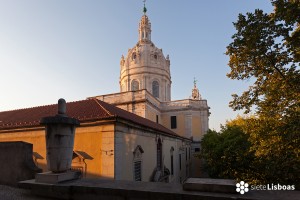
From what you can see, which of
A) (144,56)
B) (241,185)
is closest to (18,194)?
(241,185)

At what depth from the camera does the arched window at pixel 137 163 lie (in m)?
12.9

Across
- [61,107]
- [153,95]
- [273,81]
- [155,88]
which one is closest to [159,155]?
[273,81]

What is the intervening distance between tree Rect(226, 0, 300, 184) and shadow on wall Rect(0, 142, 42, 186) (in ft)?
24.5

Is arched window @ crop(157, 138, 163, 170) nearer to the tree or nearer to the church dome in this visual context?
the tree

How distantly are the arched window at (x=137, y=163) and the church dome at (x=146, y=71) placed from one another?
89.2 feet

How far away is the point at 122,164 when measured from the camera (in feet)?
37.2

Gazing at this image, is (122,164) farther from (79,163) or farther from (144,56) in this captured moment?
(144,56)

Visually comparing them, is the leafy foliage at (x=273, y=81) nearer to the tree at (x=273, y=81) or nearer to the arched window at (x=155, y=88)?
the tree at (x=273, y=81)

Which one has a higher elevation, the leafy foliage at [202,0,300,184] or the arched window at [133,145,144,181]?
the leafy foliage at [202,0,300,184]

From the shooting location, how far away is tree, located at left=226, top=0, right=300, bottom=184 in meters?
6.73

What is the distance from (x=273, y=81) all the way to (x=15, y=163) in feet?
29.5

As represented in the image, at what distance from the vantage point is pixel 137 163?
13383 millimetres

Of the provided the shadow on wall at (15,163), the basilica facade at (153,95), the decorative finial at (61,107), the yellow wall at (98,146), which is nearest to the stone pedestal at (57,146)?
the decorative finial at (61,107)

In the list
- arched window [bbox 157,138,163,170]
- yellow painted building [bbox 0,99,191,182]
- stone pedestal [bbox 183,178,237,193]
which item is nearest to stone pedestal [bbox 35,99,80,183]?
stone pedestal [bbox 183,178,237,193]
